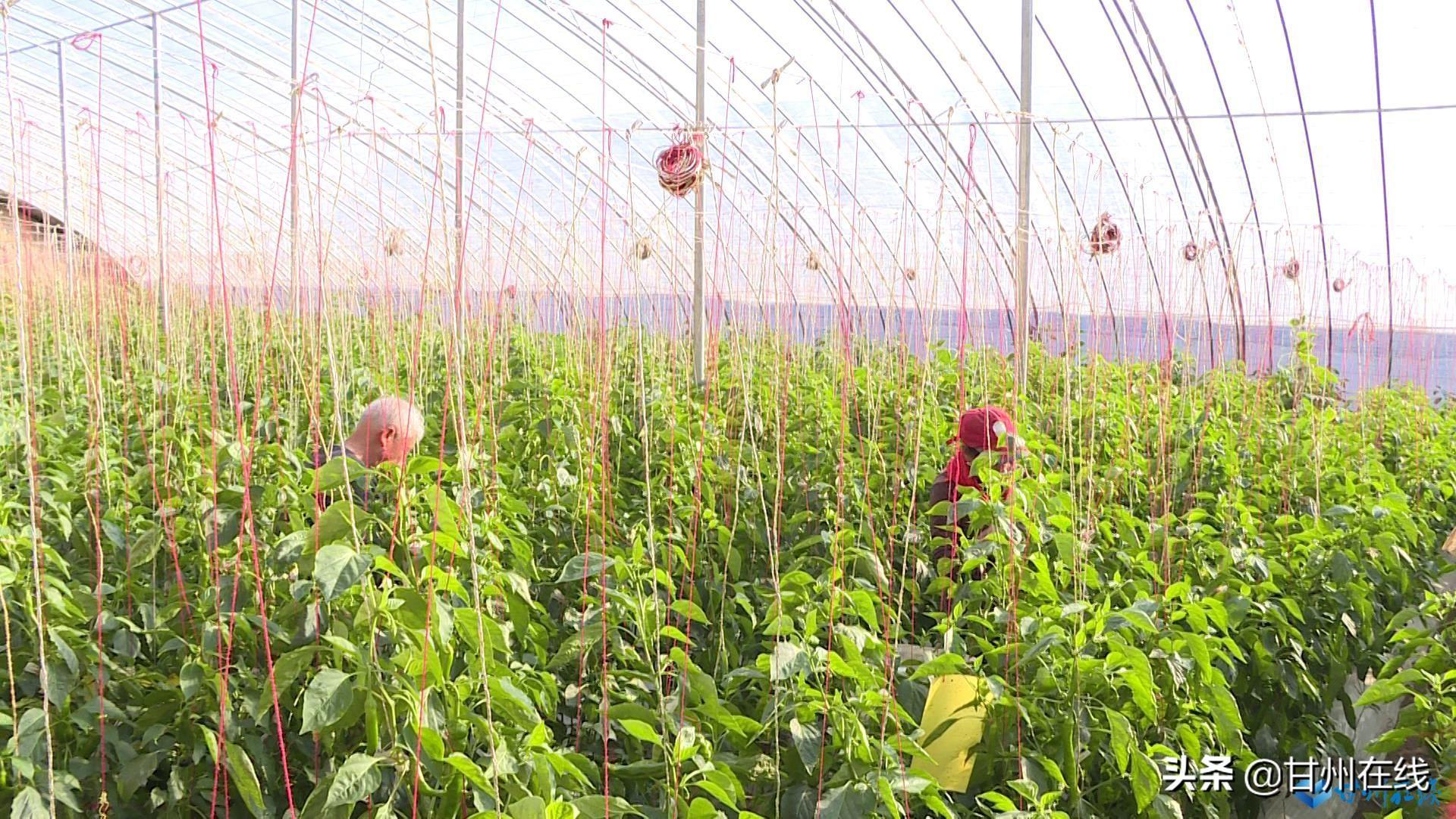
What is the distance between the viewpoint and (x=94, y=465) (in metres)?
2.83

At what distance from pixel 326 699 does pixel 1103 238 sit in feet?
15.5

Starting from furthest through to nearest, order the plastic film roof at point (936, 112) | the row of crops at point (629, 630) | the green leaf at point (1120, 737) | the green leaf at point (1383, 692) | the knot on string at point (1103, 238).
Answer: the plastic film roof at point (936, 112)
the knot on string at point (1103, 238)
the green leaf at point (1383, 692)
the green leaf at point (1120, 737)
the row of crops at point (629, 630)

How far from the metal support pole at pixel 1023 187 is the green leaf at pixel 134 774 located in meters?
2.53

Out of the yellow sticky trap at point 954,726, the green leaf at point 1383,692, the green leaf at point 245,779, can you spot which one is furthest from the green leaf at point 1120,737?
the green leaf at point 245,779

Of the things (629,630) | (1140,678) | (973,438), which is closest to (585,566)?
(629,630)

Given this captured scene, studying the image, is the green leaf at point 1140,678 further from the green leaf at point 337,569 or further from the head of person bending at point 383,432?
the head of person bending at point 383,432

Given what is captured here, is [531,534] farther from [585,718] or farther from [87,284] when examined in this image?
[87,284]

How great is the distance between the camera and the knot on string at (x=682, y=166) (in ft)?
11.7

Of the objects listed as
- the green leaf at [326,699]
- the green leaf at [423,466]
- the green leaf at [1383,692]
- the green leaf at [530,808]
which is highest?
the green leaf at [423,466]

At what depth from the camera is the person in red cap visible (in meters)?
2.86

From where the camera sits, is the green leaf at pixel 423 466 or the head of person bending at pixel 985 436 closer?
the green leaf at pixel 423 466

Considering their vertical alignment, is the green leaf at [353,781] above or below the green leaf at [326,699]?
below

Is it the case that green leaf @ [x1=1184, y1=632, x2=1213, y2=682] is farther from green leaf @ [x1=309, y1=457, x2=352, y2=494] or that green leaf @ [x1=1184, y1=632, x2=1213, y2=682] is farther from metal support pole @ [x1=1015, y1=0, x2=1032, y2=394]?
green leaf @ [x1=309, y1=457, x2=352, y2=494]

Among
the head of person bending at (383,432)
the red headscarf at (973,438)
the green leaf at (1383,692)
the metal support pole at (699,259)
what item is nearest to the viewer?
the green leaf at (1383,692)
